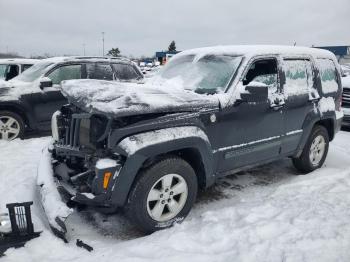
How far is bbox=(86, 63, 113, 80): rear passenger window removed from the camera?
7.77 m

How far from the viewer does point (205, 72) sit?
14.7 feet

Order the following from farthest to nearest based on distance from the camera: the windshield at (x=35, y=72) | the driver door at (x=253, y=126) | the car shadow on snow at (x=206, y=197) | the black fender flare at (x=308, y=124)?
the windshield at (x=35, y=72)
the black fender flare at (x=308, y=124)
the driver door at (x=253, y=126)
the car shadow on snow at (x=206, y=197)

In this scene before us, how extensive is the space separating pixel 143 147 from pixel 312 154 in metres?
3.32

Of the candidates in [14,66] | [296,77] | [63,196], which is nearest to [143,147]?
[63,196]


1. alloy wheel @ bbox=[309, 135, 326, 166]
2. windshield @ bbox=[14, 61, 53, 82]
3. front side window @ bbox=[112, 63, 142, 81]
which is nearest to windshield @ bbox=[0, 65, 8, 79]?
windshield @ bbox=[14, 61, 53, 82]

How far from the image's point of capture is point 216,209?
166 inches

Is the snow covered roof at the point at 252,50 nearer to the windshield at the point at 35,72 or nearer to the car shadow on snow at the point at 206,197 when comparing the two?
the car shadow on snow at the point at 206,197

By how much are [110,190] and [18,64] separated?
8.06 m

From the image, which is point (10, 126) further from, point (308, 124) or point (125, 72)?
point (308, 124)

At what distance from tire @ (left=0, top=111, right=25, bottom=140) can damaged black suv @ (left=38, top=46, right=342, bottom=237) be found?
10.7 ft

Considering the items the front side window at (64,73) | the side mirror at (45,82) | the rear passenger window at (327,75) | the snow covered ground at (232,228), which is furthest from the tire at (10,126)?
the rear passenger window at (327,75)

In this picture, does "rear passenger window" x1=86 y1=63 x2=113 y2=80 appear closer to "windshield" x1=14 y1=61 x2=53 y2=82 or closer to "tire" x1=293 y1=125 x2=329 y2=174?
"windshield" x1=14 y1=61 x2=53 y2=82

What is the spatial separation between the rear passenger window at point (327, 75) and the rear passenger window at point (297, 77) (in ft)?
1.07

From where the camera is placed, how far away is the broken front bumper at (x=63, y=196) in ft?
10.4
